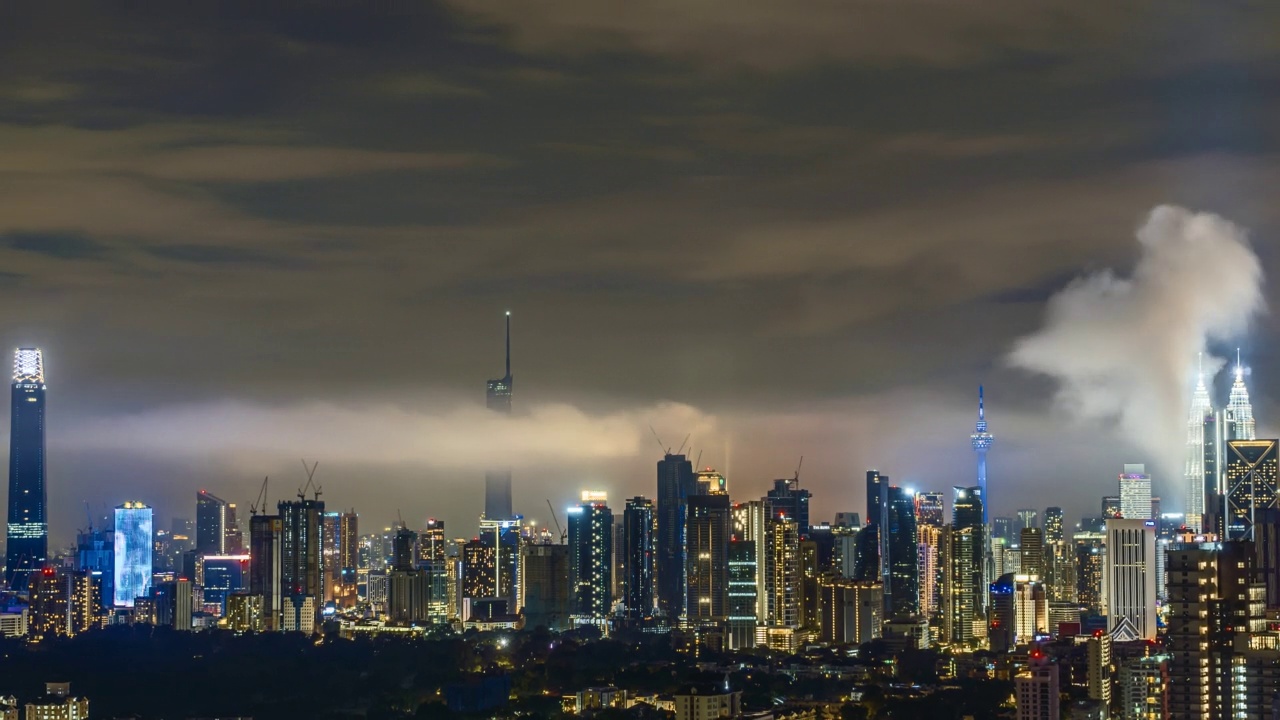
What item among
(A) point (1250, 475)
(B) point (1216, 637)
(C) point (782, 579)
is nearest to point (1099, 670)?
(B) point (1216, 637)

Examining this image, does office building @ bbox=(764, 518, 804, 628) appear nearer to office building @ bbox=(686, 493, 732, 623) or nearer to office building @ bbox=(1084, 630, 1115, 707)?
office building @ bbox=(686, 493, 732, 623)

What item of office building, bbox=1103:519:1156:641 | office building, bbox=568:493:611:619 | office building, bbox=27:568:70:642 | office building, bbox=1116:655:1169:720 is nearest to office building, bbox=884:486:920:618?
office building, bbox=1103:519:1156:641

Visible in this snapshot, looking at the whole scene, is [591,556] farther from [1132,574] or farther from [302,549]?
[1132,574]

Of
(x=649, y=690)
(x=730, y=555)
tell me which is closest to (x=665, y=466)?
(x=730, y=555)

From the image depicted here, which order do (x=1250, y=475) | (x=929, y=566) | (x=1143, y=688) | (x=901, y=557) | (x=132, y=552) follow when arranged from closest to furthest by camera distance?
(x=1143, y=688)
(x=1250, y=475)
(x=929, y=566)
(x=901, y=557)
(x=132, y=552)

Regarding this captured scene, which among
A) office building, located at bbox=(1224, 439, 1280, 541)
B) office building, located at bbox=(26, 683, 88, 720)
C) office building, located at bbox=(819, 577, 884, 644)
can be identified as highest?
office building, located at bbox=(1224, 439, 1280, 541)

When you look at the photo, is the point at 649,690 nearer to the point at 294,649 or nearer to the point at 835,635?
the point at 294,649
